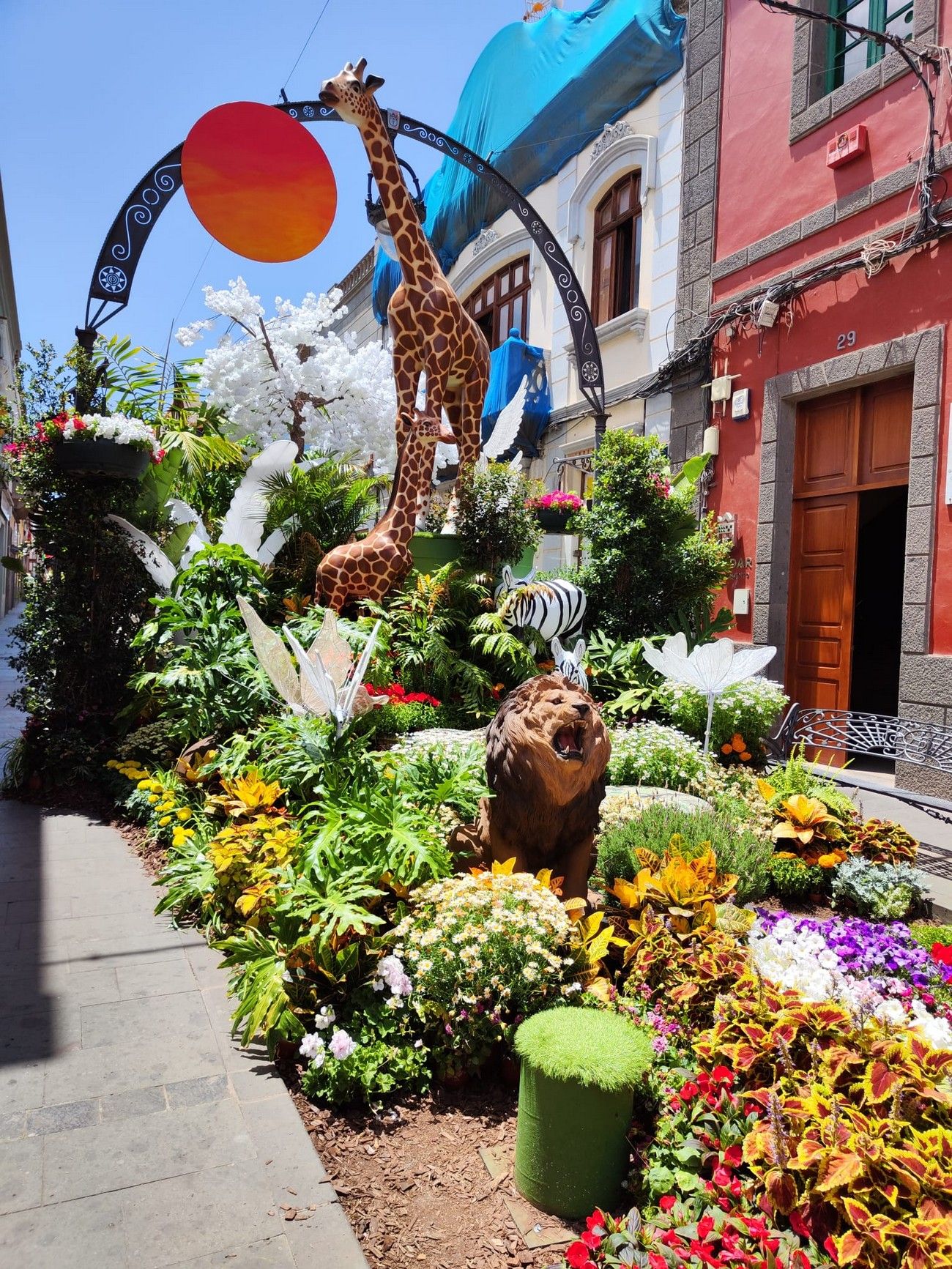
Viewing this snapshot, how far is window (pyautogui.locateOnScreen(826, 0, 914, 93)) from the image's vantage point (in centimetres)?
768

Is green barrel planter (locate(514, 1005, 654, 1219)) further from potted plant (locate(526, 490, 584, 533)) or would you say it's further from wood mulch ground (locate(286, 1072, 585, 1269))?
potted plant (locate(526, 490, 584, 533))

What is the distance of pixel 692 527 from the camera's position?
8.37 metres

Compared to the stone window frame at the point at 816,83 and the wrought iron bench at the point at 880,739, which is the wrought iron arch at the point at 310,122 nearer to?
the stone window frame at the point at 816,83

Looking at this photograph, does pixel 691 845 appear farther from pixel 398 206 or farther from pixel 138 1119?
pixel 398 206

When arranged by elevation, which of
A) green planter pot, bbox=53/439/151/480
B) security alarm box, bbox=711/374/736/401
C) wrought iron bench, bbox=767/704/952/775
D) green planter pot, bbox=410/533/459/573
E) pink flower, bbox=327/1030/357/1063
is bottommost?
pink flower, bbox=327/1030/357/1063

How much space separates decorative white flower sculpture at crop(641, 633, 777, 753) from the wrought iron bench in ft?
3.14

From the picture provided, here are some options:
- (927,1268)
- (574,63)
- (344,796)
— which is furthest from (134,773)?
(574,63)

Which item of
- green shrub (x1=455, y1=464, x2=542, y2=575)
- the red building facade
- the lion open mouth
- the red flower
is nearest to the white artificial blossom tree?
the red building facade

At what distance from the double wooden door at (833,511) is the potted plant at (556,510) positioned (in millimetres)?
2398

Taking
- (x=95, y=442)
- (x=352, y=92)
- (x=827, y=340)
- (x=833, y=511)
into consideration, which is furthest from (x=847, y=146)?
(x=95, y=442)

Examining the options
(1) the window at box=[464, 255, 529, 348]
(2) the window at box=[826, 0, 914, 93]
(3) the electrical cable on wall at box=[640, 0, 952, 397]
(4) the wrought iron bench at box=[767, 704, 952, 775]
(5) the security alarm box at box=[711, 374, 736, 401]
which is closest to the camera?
(4) the wrought iron bench at box=[767, 704, 952, 775]

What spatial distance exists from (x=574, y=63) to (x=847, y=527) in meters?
8.69

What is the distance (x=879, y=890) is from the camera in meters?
4.12

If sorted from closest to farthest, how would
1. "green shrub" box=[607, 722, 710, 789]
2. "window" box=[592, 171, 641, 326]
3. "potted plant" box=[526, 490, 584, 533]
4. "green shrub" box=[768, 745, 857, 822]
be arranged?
"green shrub" box=[768, 745, 857, 822] → "green shrub" box=[607, 722, 710, 789] → "potted plant" box=[526, 490, 584, 533] → "window" box=[592, 171, 641, 326]
